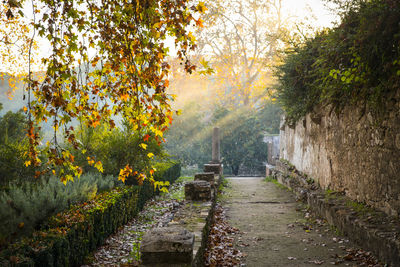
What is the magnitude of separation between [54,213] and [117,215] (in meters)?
1.59

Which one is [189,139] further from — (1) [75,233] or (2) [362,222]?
(1) [75,233]

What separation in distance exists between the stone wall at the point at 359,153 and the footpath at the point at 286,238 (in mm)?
834

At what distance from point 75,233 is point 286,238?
3.43 meters

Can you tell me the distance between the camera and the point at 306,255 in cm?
505

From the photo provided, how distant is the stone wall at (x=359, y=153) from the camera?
4.91 meters

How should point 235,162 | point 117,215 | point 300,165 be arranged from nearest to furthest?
point 117,215 → point 300,165 → point 235,162

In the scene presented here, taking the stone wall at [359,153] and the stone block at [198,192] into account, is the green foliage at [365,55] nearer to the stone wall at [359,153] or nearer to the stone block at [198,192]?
the stone wall at [359,153]

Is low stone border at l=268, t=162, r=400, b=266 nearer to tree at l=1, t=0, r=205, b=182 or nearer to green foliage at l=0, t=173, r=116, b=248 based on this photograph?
tree at l=1, t=0, r=205, b=182

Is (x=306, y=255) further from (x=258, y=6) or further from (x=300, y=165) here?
(x=258, y=6)

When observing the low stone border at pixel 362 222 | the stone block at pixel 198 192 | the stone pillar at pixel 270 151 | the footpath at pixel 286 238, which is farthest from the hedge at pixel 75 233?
the stone pillar at pixel 270 151

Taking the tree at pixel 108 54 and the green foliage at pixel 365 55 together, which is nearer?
the tree at pixel 108 54

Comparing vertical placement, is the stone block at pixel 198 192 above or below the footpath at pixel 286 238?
above

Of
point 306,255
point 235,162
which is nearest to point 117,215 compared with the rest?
point 306,255

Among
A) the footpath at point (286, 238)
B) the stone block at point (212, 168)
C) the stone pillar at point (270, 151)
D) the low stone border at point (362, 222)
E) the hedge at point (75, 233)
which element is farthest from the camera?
the stone pillar at point (270, 151)
